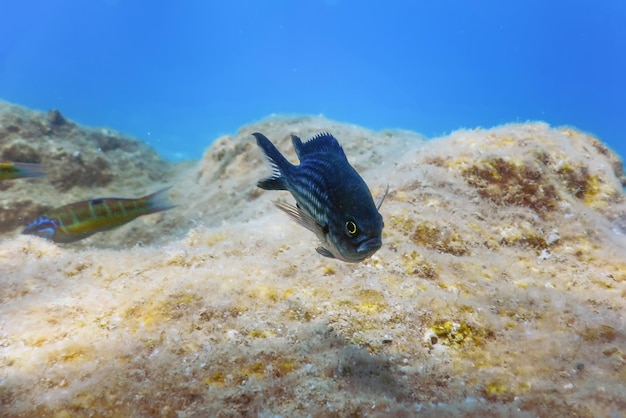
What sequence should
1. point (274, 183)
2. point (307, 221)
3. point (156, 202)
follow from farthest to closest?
point (156, 202) → point (274, 183) → point (307, 221)

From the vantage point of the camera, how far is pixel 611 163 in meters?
6.39

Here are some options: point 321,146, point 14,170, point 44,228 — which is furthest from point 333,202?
point 44,228

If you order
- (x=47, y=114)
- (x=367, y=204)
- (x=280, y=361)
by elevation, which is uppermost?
(x=47, y=114)

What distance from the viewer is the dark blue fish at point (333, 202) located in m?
1.94

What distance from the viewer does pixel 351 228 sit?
197 cm

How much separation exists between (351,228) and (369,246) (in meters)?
0.15

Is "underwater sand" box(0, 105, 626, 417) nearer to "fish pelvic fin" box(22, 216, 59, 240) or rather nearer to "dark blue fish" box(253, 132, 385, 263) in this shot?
"dark blue fish" box(253, 132, 385, 263)

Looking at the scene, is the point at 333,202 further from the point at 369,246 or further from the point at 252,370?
the point at 252,370

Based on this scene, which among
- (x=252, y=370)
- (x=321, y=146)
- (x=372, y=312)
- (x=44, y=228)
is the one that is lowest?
(x=252, y=370)

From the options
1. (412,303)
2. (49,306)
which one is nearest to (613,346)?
(412,303)

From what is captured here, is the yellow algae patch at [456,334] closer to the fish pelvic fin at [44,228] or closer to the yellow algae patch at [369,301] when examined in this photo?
the yellow algae patch at [369,301]

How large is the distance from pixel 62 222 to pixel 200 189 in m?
4.79

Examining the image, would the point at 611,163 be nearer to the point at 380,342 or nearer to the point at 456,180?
the point at 456,180

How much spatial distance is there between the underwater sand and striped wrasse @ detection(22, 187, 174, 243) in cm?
139
